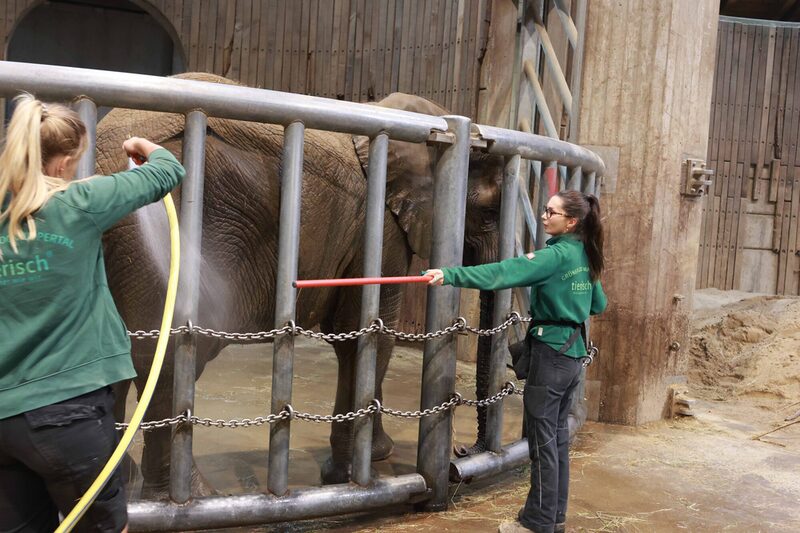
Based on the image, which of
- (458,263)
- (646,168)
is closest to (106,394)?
(458,263)

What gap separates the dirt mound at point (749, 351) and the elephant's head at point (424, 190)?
3459 mm

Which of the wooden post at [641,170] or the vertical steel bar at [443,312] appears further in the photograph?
the wooden post at [641,170]

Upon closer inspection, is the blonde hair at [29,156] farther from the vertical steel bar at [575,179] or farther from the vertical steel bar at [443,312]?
the vertical steel bar at [575,179]

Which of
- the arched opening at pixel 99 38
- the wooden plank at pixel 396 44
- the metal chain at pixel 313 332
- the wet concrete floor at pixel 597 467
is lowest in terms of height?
the wet concrete floor at pixel 597 467

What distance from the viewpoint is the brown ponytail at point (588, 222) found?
11.2ft

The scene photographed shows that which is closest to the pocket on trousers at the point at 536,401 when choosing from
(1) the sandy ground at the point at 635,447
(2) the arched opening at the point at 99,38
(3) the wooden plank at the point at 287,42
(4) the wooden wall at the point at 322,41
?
(1) the sandy ground at the point at 635,447

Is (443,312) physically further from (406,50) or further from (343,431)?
(406,50)

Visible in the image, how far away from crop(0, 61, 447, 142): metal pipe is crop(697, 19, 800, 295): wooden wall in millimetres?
9528

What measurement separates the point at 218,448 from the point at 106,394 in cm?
281

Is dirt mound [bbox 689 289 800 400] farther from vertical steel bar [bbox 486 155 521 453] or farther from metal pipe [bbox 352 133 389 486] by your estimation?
metal pipe [bbox 352 133 389 486]

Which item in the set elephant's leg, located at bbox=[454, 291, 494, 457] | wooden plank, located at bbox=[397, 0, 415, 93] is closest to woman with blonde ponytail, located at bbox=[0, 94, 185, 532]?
elephant's leg, located at bbox=[454, 291, 494, 457]

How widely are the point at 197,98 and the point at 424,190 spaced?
1.70 meters

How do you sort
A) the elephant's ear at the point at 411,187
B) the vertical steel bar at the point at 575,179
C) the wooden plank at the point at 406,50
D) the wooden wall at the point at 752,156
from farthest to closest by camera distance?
the wooden wall at the point at 752,156, the wooden plank at the point at 406,50, the vertical steel bar at the point at 575,179, the elephant's ear at the point at 411,187

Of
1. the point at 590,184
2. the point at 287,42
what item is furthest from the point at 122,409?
the point at 287,42
